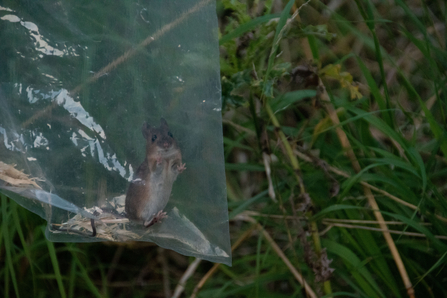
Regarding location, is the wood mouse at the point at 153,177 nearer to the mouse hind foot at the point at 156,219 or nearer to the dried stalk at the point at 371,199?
the mouse hind foot at the point at 156,219

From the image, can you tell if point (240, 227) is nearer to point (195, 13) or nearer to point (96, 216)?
point (96, 216)

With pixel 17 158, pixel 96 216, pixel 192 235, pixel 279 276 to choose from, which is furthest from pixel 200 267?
pixel 17 158

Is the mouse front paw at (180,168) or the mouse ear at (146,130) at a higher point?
the mouse ear at (146,130)

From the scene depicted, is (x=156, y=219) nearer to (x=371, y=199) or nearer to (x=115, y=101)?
(x=115, y=101)

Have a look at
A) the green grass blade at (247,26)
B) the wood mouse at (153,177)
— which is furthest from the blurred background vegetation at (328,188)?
the wood mouse at (153,177)

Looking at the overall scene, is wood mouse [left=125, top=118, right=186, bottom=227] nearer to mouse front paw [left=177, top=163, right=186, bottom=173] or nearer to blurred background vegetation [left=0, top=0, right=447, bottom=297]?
mouse front paw [left=177, top=163, right=186, bottom=173]

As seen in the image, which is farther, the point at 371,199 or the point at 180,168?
the point at 371,199

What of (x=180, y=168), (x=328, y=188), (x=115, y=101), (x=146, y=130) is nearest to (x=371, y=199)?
(x=328, y=188)

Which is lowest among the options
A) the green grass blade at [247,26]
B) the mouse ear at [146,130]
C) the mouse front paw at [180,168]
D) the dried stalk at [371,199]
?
the dried stalk at [371,199]
